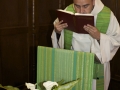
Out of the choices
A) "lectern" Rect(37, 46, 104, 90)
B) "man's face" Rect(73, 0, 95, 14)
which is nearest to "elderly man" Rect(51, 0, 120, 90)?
"man's face" Rect(73, 0, 95, 14)

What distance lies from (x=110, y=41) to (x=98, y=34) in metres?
0.11

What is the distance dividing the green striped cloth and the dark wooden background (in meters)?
1.31

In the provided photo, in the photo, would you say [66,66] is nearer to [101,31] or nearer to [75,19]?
[75,19]

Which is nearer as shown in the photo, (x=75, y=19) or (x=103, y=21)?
(x=75, y=19)

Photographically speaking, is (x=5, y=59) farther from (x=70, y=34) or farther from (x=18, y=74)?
(x=70, y=34)

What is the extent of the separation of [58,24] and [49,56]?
497 mm

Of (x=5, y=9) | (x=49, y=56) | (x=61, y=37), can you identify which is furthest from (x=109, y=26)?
(x=5, y=9)

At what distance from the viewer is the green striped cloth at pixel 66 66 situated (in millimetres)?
960

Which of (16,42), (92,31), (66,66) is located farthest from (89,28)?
(16,42)

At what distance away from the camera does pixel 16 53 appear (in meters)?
2.49

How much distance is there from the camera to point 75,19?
136cm

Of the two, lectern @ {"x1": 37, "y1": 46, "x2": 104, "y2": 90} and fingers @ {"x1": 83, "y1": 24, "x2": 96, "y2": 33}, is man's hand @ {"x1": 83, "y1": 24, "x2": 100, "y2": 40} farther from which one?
lectern @ {"x1": 37, "y1": 46, "x2": 104, "y2": 90}

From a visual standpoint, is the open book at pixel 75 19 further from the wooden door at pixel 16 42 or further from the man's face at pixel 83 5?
the wooden door at pixel 16 42

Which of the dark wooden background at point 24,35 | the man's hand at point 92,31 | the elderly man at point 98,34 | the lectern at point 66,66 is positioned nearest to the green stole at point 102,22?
the elderly man at point 98,34
